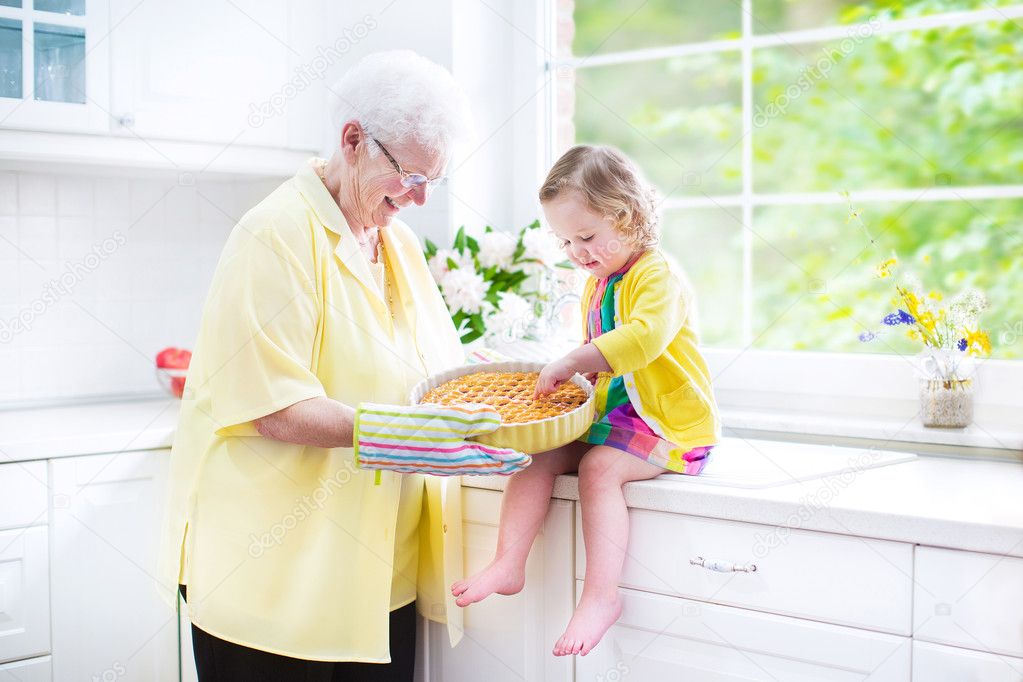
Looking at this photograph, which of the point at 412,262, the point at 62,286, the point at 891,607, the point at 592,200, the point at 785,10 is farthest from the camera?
the point at 785,10

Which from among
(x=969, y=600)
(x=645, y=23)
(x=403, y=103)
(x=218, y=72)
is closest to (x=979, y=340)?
(x=969, y=600)

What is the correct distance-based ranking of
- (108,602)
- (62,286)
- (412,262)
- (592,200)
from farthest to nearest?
(62,286), (108,602), (412,262), (592,200)

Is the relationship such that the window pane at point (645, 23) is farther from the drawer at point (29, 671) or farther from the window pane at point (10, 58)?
the drawer at point (29, 671)

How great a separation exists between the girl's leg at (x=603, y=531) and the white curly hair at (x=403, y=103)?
22.3 inches

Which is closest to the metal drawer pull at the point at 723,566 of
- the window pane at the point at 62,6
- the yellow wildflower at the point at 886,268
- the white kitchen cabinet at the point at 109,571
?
the yellow wildflower at the point at 886,268

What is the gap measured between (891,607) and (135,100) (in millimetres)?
1819

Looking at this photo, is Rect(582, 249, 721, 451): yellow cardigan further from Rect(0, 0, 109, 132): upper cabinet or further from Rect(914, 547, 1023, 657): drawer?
Rect(0, 0, 109, 132): upper cabinet

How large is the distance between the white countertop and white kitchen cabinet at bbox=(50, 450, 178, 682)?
3.8 inches

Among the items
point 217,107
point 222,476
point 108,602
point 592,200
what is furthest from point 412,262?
point 108,602

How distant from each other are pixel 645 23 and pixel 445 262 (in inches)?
105

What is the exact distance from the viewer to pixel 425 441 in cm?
118

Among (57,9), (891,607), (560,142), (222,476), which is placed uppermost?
(57,9)

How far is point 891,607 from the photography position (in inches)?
49.4

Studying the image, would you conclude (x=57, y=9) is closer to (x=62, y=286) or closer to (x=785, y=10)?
(x=62, y=286)
